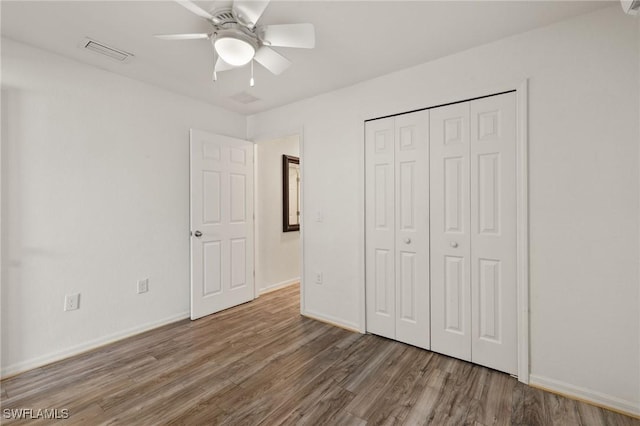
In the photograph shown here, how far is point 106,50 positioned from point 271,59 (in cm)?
138

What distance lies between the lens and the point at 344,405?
6.10 feet

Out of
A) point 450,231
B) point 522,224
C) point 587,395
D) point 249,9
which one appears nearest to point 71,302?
point 249,9

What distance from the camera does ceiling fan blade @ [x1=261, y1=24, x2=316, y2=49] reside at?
173 cm

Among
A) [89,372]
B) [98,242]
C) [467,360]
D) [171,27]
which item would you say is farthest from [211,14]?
[467,360]

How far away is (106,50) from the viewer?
2336mm

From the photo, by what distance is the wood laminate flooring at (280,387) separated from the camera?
176cm

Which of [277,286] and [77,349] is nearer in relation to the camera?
[77,349]

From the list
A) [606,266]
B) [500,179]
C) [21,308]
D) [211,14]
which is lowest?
[21,308]

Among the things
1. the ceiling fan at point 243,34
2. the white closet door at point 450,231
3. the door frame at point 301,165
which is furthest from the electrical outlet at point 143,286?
the white closet door at point 450,231

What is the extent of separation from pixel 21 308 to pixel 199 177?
71.0 inches

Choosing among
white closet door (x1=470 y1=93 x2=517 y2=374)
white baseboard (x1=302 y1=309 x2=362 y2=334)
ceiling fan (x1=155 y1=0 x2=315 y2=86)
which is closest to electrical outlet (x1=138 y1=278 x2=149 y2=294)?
white baseboard (x1=302 y1=309 x2=362 y2=334)

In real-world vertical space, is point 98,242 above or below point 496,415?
above

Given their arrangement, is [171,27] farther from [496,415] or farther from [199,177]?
[496,415]

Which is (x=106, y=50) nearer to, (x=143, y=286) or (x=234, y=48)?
(x=234, y=48)
